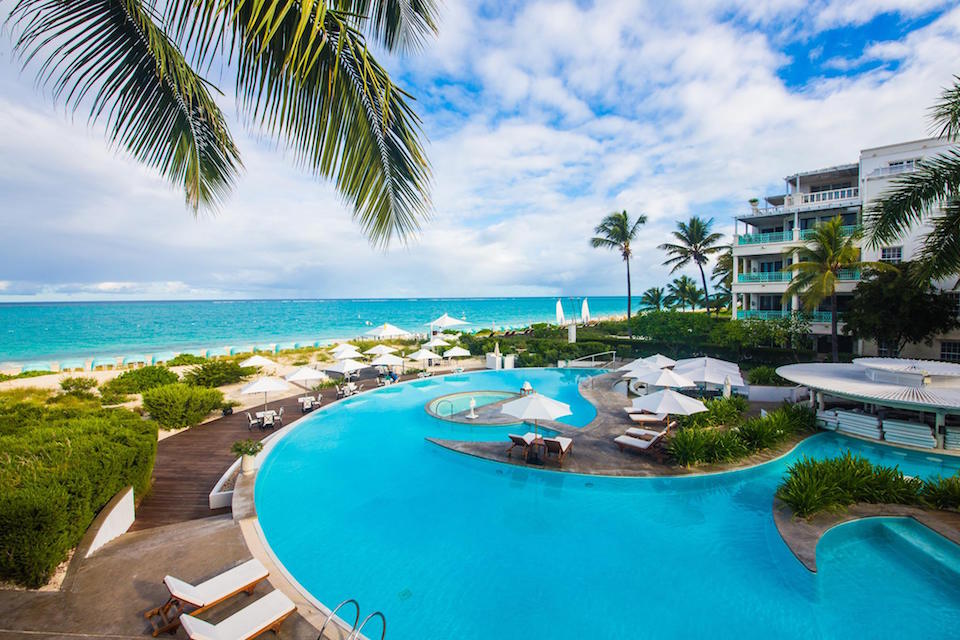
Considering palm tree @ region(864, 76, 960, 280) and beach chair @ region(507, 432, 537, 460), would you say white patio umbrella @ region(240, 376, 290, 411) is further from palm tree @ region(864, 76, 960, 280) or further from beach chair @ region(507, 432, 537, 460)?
palm tree @ region(864, 76, 960, 280)

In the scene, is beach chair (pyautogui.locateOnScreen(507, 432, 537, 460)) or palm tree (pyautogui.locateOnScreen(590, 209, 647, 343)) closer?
beach chair (pyautogui.locateOnScreen(507, 432, 537, 460))

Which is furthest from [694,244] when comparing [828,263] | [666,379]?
[666,379]

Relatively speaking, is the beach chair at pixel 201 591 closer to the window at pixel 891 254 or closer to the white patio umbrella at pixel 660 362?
the white patio umbrella at pixel 660 362

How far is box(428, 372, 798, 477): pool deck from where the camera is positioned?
10695mm

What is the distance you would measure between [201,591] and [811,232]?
27609mm

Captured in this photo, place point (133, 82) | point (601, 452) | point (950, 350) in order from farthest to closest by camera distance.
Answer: point (950, 350) → point (601, 452) → point (133, 82)

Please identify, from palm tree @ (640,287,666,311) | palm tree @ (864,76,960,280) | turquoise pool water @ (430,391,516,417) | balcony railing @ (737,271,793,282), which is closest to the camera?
palm tree @ (864,76,960,280)

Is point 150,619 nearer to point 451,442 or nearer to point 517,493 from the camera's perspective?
point 517,493

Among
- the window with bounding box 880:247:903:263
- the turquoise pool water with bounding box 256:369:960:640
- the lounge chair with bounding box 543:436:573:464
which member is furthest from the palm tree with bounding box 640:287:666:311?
the lounge chair with bounding box 543:436:573:464

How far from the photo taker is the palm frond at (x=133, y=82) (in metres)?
2.71

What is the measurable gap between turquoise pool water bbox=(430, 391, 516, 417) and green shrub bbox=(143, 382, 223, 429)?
7.92 metres

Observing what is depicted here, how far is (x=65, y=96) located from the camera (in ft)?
10.1

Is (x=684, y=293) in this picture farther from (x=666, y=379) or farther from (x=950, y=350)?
(x=666, y=379)

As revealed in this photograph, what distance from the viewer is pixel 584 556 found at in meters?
7.54
